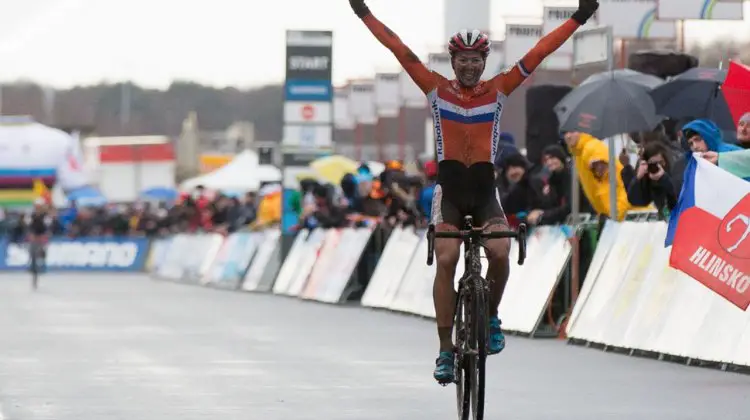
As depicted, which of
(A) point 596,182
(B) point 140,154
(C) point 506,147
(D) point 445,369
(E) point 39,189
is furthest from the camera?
(B) point 140,154

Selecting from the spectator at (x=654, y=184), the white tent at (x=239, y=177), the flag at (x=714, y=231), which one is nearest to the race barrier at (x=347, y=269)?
the spectator at (x=654, y=184)

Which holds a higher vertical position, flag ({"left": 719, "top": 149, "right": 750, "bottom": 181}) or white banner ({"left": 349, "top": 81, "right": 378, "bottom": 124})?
flag ({"left": 719, "top": 149, "right": 750, "bottom": 181})

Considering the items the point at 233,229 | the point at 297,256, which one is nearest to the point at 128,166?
the point at 233,229


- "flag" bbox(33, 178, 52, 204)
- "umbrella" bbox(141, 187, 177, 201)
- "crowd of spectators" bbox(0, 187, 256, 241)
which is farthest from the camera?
"umbrella" bbox(141, 187, 177, 201)

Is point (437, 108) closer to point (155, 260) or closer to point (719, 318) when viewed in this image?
point (719, 318)

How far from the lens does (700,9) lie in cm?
2417

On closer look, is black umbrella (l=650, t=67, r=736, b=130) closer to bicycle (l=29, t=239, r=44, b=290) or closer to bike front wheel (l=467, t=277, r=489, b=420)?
bike front wheel (l=467, t=277, r=489, b=420)

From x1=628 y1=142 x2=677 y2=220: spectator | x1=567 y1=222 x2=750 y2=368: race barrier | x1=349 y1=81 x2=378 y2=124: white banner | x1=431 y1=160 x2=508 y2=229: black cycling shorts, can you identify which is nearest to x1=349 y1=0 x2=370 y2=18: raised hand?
x1=431 y1=160 x2=508 y2=229: black cycling shorts

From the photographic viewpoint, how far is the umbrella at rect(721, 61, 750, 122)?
1608 cm

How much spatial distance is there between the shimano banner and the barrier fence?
16.5 metres

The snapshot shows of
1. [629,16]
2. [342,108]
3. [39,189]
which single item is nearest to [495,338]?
[629,16]

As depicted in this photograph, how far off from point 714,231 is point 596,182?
16.5 feet

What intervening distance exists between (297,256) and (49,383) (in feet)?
63.5

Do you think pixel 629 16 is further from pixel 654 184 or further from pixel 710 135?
pixel 710 135
